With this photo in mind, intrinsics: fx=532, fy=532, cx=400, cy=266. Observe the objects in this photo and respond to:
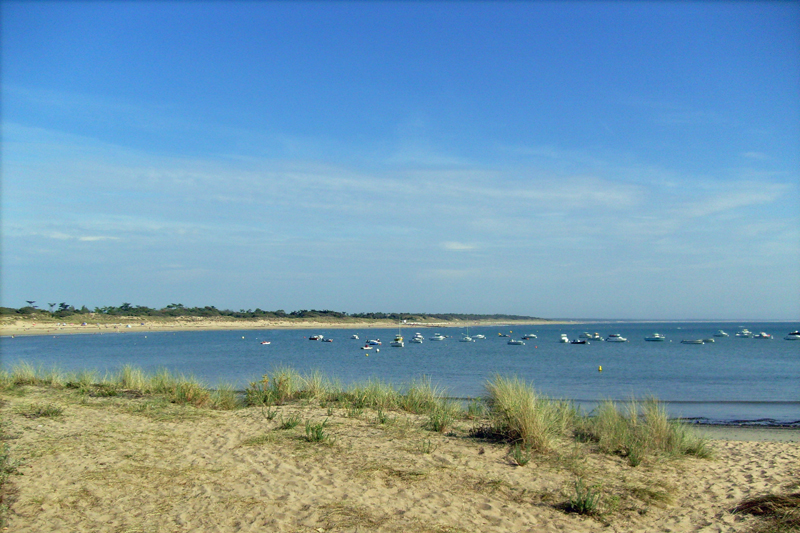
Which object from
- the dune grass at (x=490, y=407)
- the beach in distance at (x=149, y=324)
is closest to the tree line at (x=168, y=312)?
the beach in distance at (x=149, y=324)

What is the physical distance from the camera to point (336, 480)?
7.46 m

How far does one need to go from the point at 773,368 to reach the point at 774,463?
119ft

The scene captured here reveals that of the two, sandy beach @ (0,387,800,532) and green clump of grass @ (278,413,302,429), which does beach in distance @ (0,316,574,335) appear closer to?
green clump of grass @ (278,413,302,429)

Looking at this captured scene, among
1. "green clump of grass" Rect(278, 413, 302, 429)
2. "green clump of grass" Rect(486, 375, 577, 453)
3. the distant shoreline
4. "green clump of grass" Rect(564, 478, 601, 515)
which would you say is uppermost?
"green clump of grass" Rect(486, 375, 577, 453)

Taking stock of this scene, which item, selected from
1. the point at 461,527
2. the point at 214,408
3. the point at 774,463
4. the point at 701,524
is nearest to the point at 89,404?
the point at 214,408

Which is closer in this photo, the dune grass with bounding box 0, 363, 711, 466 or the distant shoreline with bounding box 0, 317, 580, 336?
the dune grass with bounding box 0, 363, 711, 466

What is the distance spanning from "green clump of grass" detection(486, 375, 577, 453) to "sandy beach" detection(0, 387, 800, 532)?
1.03 ft

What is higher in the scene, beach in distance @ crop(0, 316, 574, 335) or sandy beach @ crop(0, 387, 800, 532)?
sandy beach @ crop(0, 387, 800, 532)

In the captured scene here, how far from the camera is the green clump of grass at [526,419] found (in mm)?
9180

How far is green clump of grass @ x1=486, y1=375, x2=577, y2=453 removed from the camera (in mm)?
9180

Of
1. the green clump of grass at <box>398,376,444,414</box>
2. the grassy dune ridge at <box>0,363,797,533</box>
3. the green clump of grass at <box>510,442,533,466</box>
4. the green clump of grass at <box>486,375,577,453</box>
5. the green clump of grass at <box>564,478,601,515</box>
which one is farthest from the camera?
the green clump of grass at <box>398,376,444,414</box>

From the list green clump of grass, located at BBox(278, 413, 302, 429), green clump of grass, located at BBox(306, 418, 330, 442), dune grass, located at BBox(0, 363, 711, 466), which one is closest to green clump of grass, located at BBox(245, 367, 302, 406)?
dune grass, located at BBox(0, 363, 711, 466)

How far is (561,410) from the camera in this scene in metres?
11.0

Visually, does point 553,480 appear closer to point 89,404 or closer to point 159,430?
point 159,430
